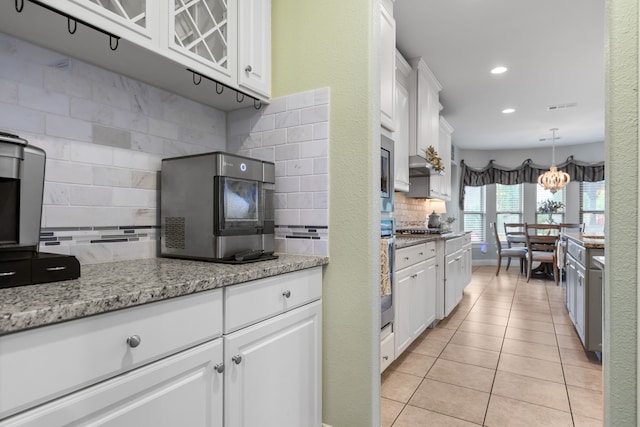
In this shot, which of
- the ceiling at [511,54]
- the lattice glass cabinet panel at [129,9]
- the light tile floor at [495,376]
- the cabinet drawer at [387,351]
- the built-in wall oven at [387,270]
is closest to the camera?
the lattice glass cabinet panel at [129,9]

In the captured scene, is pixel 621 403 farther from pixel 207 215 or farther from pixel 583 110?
pixel 583 110

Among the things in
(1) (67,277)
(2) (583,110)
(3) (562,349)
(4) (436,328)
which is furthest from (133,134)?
(2) (583,110)

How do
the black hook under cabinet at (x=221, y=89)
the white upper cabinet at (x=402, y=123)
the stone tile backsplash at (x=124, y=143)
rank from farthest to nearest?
the white upper cabinet at (x=402, y=123) < the black hook under cabinet at (x=221, y=89) < the stone tile backsplash at (x=124, y=143)

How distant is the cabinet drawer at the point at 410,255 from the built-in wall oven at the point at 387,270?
17 cm

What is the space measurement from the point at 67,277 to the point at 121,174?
25.5 inches

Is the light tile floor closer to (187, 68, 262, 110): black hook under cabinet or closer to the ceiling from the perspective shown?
(187, 68, 262, 110): black hook under cabinet

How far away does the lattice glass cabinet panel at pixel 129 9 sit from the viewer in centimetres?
120

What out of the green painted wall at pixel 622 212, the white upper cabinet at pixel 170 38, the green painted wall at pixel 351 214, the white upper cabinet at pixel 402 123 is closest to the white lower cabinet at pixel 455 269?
the white upper cabinet at pixel 402 123

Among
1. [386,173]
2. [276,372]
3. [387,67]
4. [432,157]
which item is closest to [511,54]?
[432,157]

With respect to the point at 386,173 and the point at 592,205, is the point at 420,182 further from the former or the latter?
the point at 592,205

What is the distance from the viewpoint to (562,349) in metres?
2.94

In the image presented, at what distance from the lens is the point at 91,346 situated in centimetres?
83

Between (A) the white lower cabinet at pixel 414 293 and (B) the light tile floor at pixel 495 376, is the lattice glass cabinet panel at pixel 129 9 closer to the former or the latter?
(A) the white lower cabinet at pixel 414 293

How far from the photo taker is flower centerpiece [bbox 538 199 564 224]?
7.41 meters
